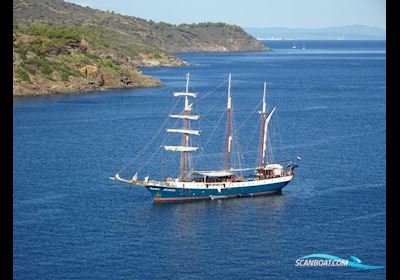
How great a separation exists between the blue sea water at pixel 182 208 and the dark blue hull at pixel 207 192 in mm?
989

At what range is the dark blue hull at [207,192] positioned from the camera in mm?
Result: 68188

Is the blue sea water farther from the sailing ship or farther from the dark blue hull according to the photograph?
the sailing ship

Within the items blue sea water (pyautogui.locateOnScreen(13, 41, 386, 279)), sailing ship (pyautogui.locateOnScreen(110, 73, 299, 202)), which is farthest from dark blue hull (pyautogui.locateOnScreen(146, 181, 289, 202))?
blue sea water (pyautogui.locateOnScreen(13, 41, 386, 279))

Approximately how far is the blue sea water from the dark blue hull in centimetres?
99

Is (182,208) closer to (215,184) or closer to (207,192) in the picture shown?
(207,192)

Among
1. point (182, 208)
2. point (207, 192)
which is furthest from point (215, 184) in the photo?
point (182, 208)

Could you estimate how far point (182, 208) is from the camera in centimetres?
6644

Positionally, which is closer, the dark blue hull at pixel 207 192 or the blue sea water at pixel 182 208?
the blue sea water at pixel 182 208

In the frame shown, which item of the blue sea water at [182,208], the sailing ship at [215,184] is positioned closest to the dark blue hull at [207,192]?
the sailing ship at [215,184]

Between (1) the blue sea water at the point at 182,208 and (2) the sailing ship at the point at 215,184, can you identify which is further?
(2) the sailing ship at the point at 215,184

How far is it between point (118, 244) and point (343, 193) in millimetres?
23319

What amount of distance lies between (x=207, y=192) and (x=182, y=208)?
12.3ft

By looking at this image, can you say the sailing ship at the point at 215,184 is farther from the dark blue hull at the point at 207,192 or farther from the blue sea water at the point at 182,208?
the blue sea water at the point at 182,208
